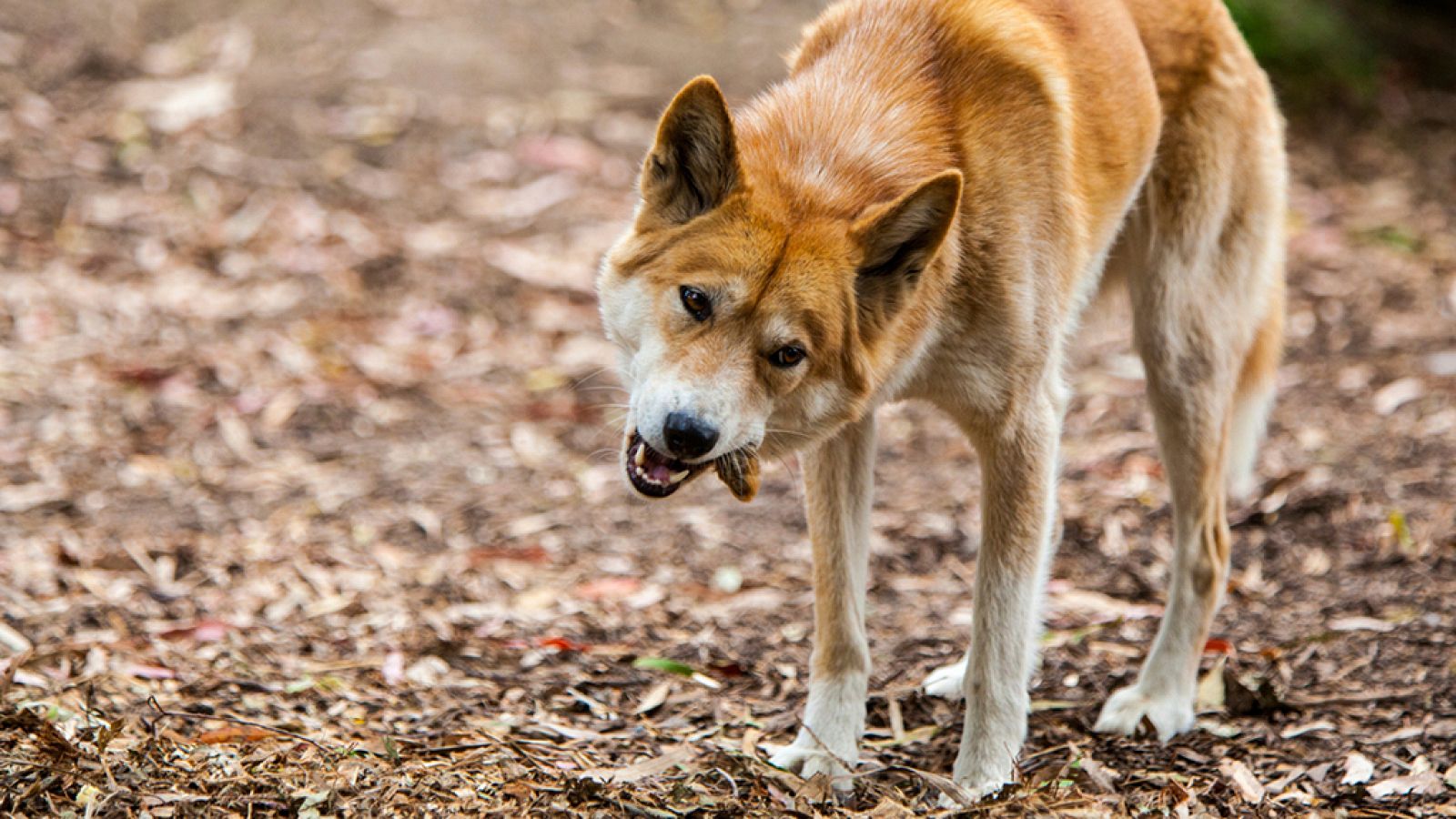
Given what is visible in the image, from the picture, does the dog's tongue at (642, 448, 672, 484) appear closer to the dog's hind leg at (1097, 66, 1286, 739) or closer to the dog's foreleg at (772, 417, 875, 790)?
the dog's foreleg at (772, 417, 875, 790)

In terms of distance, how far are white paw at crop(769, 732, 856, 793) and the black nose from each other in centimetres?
95

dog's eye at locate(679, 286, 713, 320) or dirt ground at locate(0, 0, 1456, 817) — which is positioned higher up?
dog's eye at locate(679, 286, 713, 320)

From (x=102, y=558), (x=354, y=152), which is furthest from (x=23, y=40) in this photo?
(x=102, y=558)

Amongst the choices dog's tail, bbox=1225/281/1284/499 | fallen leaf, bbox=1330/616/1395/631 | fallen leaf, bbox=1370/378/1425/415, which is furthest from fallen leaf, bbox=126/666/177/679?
fallen leaf, bbox=1370/378/1425/415

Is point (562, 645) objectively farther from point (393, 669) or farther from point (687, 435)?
point (687, 435)

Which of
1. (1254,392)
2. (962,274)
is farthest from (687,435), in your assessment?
(1254,392)

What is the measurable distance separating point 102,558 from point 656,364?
271 cm

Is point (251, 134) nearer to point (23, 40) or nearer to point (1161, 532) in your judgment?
point (23, 40)

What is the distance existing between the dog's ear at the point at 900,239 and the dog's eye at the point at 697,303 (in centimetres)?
38

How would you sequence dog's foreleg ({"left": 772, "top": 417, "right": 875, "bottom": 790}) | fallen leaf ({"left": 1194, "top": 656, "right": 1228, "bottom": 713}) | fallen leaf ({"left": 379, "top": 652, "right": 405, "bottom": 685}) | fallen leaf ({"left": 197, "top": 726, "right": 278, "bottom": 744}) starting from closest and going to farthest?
1. fallen leaf ({"left": 197, "top": 726, "right": 278, "bottom": 744})
2. dog's foreleg ({"left": 772, "top": 417, "right": 875, "bottom": 790})
3. fallen leaf ({"left": 379, "top": 652, "right": 405, "bottom": 685})
4. fallen leaf ({"left": 1194, "top": 656, "right": 1228, "bottom": 713})

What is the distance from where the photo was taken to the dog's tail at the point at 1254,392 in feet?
16.2

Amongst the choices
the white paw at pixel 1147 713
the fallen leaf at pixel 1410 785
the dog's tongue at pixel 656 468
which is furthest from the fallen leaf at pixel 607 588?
the fallen leaf at pixel 1410 785

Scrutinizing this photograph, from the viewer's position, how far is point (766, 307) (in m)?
3.25

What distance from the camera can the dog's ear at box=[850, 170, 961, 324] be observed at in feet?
10.5
